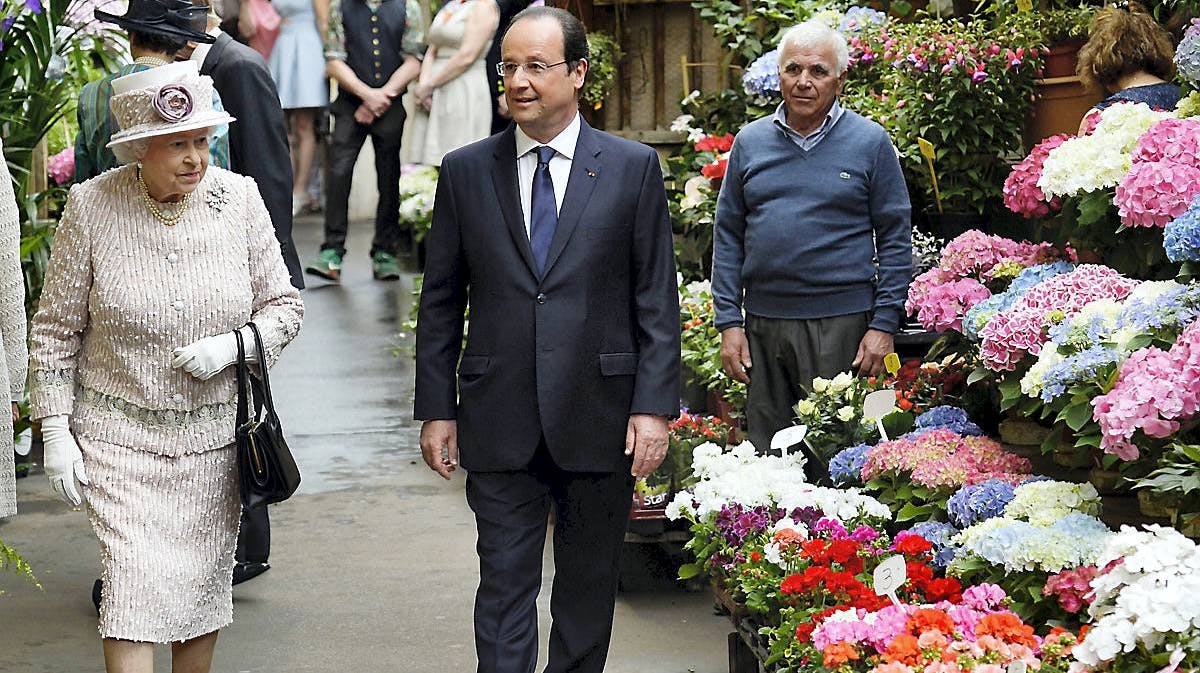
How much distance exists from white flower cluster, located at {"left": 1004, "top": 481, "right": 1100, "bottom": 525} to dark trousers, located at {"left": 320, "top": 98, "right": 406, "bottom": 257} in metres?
7.75

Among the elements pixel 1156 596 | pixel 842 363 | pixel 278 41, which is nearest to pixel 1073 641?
pixel 1156 596

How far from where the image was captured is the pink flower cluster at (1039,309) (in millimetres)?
4684

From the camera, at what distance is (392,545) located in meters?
6.94

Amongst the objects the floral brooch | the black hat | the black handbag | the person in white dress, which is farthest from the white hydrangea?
the person in white dress

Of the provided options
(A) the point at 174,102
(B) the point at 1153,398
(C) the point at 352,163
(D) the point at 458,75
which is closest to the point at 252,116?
(A) the point at 174,102

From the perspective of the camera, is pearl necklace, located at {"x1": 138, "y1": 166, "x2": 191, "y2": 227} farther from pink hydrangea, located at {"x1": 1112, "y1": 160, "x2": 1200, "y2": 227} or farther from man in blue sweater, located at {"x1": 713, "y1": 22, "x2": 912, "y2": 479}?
pink hydrangea, located at {"x1": 1112, "y1": 160, "x2": 1200, "y2": 227}

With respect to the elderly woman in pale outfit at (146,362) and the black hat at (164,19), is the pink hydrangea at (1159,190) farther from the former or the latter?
the black hat at (164,19)

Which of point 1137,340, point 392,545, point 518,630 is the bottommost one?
point 392,545

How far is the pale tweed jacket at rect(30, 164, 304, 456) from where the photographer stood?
454 centimetres

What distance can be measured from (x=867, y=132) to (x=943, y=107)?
4.24 feet

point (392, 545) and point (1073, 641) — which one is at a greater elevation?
point (1073, 641)

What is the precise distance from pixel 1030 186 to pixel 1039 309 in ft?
2.08

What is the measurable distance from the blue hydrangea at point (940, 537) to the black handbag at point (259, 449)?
5.61 feet

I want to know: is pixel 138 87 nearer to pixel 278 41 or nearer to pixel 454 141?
pixel 454 141
